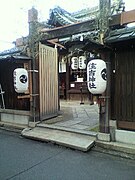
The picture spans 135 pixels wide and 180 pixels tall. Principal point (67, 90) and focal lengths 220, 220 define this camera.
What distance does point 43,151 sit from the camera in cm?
685

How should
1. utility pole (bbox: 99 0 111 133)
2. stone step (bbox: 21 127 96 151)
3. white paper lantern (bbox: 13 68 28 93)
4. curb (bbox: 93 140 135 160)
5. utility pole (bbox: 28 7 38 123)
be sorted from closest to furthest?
curb (bbox: 93 140 135 160) → stone step (bbox: 21 127 96 151) → utility pole (bbox: 99 0 111 133) → white paper lantern (bbox: 13 68 28 93) → utility pole (bbox: 28 7 38 123)

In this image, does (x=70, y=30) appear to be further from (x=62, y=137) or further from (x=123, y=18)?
(x=62, y=137)

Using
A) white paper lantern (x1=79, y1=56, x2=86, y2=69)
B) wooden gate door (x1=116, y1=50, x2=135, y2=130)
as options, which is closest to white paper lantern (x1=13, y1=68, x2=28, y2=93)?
wooden gate door (x1=116, y1=50, x2=135, y2=130)

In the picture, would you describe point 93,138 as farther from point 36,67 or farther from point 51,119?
point 36,67

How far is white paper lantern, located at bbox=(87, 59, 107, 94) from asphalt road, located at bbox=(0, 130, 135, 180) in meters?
1.94

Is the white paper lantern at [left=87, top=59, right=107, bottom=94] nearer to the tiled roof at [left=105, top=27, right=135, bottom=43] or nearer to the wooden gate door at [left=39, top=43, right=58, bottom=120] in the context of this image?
the tiled roof at [left=105, top=27, right=135, bottom=43]

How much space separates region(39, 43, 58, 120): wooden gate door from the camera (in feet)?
31.4

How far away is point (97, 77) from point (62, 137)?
2.51m

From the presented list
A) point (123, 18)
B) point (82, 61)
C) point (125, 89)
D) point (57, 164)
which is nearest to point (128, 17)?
point (123, 18)

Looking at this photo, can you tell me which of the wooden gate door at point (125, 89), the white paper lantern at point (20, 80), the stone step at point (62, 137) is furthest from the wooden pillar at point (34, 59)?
the wooden gate door at point (125, 89)

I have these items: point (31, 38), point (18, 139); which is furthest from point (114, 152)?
point (31, 38)

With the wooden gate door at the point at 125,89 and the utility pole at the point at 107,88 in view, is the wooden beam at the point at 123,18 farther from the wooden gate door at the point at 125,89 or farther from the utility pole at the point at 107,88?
the wooden gate door at the point at 125,89

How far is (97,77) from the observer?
6496mm

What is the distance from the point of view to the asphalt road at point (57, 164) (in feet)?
16.7
